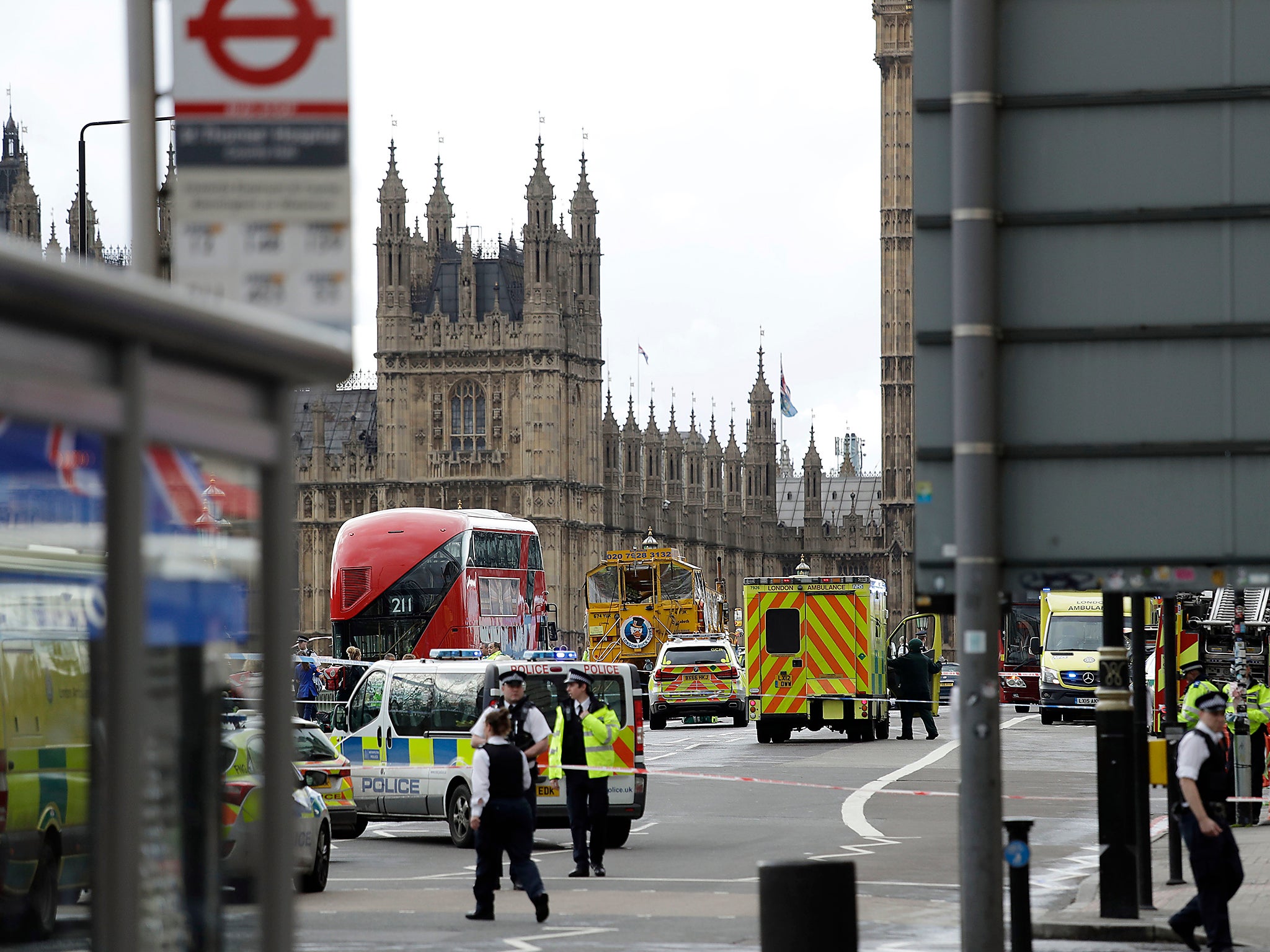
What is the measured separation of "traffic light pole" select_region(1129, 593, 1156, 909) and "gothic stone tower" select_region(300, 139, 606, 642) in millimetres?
Result: 74864

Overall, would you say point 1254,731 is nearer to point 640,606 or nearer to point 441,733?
point 441,733

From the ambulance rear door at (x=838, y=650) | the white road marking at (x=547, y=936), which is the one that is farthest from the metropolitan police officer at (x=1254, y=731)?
the ambulance rear door at (x=838, y=650)

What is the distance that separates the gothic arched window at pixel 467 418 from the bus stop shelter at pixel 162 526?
279ft

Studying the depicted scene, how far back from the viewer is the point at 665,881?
597 inches

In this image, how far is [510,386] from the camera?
8969cm

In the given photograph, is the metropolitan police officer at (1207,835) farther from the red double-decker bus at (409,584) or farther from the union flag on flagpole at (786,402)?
the union flag on flagpole at (786,402)

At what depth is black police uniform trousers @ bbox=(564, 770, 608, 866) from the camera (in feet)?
50.7

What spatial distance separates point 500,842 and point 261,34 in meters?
8.08

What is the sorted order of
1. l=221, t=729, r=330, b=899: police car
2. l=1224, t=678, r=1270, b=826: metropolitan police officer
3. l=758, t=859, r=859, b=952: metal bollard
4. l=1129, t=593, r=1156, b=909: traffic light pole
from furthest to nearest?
l=1224, t=678, r=1270, b=826: metropolitan police officer, l=1129, t=593, r=1156, b=909: traffic light pole, l=758, t=859, r=859, b=952: metal bollard, l=221, t=729, r=330, b=899: police car

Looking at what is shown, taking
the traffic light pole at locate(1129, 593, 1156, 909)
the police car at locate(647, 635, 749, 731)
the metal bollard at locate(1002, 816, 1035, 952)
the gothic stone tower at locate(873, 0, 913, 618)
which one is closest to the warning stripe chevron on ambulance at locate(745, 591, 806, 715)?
the police car at locate(647, 635, 749, 731)

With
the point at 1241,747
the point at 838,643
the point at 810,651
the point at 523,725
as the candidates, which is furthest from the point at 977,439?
the point at 838,643

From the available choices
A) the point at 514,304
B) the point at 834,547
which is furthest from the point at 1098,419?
the point at 834,547

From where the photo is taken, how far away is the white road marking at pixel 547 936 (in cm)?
1163

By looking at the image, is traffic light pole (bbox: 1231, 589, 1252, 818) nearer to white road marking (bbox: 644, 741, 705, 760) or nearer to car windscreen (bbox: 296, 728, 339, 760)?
car windscreen (bbox: 296, 728, 339, 760)
